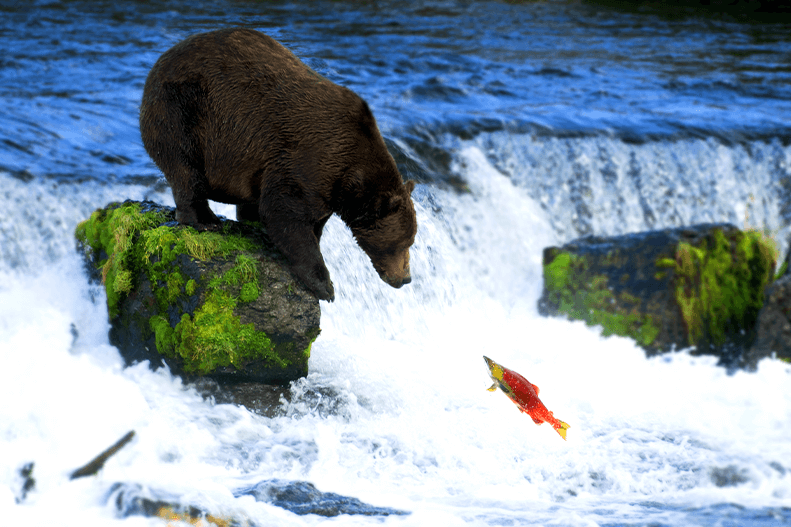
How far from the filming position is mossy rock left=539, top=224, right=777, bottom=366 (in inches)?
326

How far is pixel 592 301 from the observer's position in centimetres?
859

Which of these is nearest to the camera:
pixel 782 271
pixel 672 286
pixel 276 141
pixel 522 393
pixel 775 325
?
pixel 276 141

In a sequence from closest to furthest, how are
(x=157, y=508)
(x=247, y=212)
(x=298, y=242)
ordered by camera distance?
(x=157, y=508), (x=298, y=242), (x=247, y=212)

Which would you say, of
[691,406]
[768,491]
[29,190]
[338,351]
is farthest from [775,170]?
[29,190]

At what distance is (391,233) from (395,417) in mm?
1573

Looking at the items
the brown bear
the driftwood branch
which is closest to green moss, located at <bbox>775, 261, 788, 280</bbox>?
the brown bear

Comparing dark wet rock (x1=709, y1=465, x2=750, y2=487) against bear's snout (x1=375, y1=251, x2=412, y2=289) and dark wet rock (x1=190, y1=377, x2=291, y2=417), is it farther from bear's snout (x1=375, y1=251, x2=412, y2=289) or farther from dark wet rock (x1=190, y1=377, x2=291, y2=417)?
dark wet rock (x1=190, y1=377, x2=291, y2=417)

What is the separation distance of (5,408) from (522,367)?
474 cm

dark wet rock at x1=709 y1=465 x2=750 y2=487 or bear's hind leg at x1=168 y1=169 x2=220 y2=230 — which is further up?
bear's hind leg at x1=168 y1=169 x2=220 y2=230

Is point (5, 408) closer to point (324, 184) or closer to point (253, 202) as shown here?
point (253, 202)

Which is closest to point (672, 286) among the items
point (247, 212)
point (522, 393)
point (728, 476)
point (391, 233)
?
point (728, 476)

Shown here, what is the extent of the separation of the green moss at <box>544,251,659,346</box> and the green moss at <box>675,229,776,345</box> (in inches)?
21.1

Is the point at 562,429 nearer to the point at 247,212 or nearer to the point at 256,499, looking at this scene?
the point at 256,499

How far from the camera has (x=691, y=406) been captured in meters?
6.88
